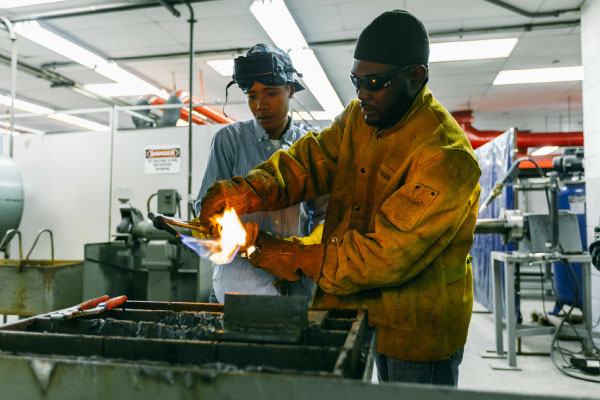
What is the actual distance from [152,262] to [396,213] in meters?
2.52

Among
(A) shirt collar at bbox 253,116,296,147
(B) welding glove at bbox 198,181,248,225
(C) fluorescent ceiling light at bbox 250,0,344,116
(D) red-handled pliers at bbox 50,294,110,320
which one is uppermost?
(C) fluorescent ceiling light at bbox 250,0,344,116

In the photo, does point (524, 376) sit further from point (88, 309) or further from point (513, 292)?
point (88, 309)

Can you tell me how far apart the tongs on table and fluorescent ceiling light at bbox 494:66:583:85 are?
6.78 meters

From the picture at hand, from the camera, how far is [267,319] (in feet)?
2.68

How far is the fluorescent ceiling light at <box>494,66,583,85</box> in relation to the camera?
6.45 m

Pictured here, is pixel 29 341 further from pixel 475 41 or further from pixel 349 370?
pixel 475 41

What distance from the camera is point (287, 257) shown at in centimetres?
108

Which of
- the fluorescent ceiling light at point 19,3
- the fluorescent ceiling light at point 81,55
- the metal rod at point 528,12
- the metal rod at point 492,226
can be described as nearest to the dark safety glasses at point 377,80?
the metal rod at point 492,226

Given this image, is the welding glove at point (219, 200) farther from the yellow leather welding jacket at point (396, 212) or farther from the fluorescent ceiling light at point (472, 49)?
the fluorescent ceiling light at point (472, 49)

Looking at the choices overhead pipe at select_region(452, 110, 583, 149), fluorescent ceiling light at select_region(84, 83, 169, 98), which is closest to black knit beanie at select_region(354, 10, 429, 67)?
fluorescent ceiling light at select_region(84, 83, 169, 98)

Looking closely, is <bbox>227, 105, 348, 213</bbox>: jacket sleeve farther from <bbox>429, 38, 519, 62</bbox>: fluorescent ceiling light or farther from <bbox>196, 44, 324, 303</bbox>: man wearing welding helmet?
<bbox>429, 38, 519, 62</bbox>: fluorescent ceiling light

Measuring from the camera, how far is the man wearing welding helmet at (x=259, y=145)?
1596 mm

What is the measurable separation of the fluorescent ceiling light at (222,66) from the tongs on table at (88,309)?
5.41 meters

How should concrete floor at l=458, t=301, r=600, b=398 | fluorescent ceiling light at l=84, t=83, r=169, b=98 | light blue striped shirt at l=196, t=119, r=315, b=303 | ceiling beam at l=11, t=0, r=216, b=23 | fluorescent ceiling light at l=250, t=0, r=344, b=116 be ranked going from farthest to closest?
fluorescent ceiling light at l=84, t=83, r=169, b=98, ceiling beam at l=11, t=0, r=216, b=23, fluorescent ceiling light at l=250, t=0, r=344, b=116, concrete floor at l=458, t=301, r=600, b=398, light blue striped shirt at l=196, t=119, r=315, b=303
